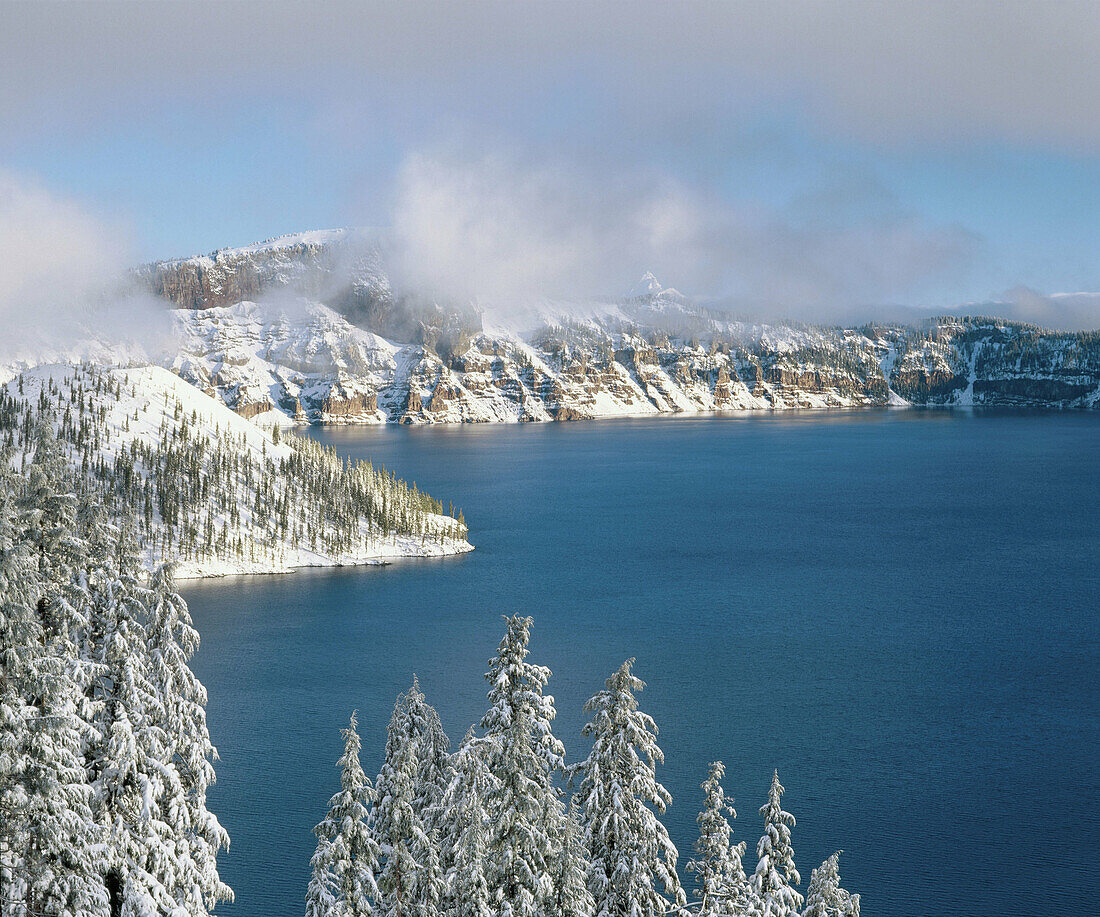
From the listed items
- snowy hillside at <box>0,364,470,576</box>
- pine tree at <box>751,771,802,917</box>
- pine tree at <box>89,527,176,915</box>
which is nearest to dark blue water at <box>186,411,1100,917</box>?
snowy hillside at <box>0,364,470,576</box>

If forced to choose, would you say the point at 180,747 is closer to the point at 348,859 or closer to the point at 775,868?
the point at 348,859

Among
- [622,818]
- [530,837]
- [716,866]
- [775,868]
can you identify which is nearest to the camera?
[530,837]

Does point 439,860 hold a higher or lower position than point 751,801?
higher

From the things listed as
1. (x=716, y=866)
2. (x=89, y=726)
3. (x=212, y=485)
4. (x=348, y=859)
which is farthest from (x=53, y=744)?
(x=212, y=485)

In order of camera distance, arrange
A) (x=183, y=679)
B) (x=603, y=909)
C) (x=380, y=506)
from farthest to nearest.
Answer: (x=380, y=506) → (x=603, y=909) → (x=183, y=679)

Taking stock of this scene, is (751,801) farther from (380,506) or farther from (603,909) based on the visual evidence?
(380,506)

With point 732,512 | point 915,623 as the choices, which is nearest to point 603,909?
point 915,623
